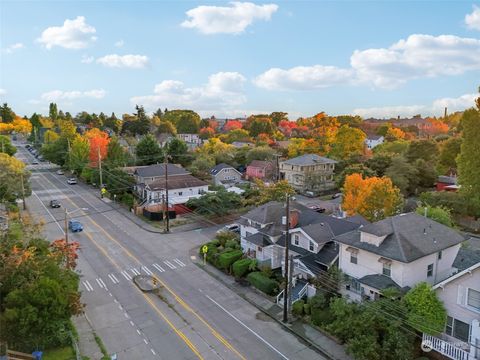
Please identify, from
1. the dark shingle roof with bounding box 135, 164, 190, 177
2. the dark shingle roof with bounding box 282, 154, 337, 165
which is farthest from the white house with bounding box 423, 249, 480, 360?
the dark shingle roof with bounding box 282, 154, 337, 165

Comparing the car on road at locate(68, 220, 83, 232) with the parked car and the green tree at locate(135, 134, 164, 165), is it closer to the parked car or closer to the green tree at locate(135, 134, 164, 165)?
Answer: the parked car

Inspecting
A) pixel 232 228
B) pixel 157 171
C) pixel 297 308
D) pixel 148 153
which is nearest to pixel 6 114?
pixel 148 153

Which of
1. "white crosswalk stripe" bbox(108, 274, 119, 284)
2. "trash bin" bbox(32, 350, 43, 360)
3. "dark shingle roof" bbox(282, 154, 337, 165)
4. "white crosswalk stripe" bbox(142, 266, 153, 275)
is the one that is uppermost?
"dark shingle roof" bbox(282, 154, 337, 165)

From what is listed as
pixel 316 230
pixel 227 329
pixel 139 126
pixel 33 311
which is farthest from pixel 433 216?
pixel 139 126

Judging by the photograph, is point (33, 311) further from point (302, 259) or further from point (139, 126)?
point (139, 126)

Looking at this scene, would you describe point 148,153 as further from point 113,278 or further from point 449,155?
point 449,155

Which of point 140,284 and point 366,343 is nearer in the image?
point 366,343

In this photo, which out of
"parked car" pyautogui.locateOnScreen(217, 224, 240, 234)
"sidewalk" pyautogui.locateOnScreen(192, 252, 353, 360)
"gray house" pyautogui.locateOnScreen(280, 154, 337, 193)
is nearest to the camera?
"sidewalk" pyautogui.locateOnScreen(192, 252, 353, 360)

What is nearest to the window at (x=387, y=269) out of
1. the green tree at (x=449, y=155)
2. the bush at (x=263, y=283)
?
the bush at (x=263, y=283)
